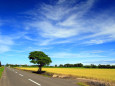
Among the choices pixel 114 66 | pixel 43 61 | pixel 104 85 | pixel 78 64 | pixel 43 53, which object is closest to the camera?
pixel 104 85

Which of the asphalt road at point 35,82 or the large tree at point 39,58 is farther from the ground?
the large tree at point 39,58

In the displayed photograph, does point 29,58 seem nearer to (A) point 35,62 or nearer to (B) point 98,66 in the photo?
(A) point 35,62

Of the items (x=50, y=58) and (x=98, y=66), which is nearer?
(x=50, y=58)

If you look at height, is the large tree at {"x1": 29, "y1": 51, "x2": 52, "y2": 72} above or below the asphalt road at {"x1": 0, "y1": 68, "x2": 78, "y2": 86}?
above

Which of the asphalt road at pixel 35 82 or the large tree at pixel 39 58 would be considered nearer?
the asphalt road at pixel 35 82

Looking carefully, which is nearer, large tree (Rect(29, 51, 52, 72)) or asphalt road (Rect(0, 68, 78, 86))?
asphalt road (Rect(0, 68, 78, 86))

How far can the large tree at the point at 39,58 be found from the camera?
3917 cm

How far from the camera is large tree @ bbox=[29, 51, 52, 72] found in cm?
3917

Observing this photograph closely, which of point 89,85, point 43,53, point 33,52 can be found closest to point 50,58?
point 43,53

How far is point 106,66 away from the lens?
4341 inches

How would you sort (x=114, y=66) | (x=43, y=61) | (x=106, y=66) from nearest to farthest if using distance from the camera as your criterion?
1. (x=43, y=61)
2. (x=114, y=66)
3. (x=106, y=66)

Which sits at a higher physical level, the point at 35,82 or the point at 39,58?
the point at 39,58

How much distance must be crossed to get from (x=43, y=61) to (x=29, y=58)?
5.91 metres

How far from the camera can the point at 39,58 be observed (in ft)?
130
